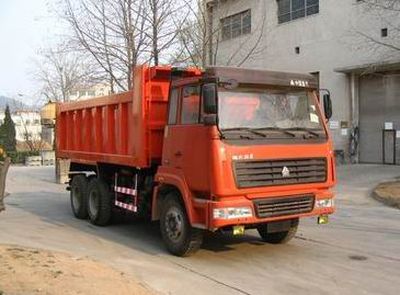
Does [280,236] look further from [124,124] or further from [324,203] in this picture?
[124,124]

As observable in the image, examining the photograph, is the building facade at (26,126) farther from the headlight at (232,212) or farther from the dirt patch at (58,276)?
the headlight at (232,212)

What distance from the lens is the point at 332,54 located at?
3152 cm

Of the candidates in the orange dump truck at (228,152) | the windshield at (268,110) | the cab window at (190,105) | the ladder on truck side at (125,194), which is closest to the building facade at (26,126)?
the ladder on truck side at (125,194)

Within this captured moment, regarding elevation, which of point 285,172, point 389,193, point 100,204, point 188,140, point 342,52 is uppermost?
point 342,52

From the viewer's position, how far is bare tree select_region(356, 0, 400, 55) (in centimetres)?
2734

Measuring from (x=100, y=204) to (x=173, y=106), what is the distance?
3942 millimetres

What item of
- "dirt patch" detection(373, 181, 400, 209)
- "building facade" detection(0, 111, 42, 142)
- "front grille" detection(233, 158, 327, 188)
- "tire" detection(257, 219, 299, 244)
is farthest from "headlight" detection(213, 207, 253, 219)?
"building facade" detection(0, 111, 42, 142)

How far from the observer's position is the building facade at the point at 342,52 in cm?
2864

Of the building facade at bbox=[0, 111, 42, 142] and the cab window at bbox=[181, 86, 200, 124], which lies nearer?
the cab window at bbox=[181, 86, 200, 124]

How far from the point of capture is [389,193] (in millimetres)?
18016

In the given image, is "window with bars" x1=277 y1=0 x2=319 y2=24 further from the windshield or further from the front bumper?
the front bumper

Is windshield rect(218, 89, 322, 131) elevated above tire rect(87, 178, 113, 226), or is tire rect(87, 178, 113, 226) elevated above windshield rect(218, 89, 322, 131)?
windshield rect(218, 89, 322, 131)

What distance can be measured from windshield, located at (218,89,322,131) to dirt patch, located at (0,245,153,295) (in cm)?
259

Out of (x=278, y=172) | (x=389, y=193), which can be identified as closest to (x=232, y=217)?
(x=278, y=172)
